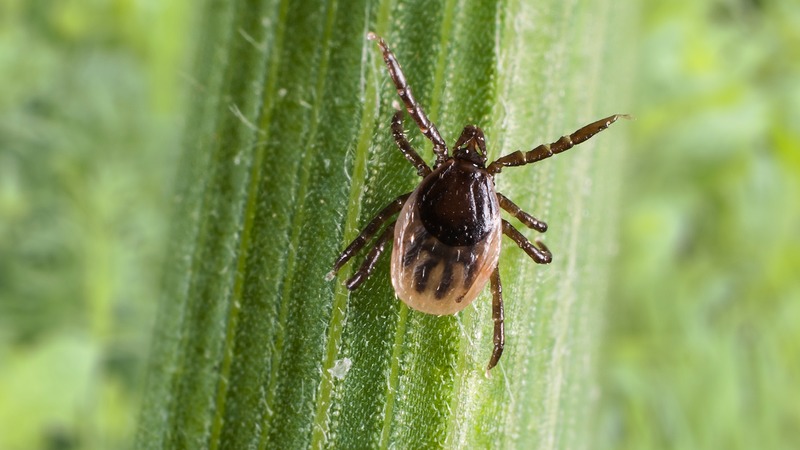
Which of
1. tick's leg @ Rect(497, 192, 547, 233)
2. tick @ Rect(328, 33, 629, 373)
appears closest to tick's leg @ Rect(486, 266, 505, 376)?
tick @ Rect(328, 33, 629, 373)

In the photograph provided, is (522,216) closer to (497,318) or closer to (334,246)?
(497,318)

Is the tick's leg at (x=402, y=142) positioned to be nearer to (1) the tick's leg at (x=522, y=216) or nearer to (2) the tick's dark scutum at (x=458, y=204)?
(2) the tick's dark scutum at (x=458, y=204)

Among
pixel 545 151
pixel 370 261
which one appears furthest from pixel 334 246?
pixel 545 151

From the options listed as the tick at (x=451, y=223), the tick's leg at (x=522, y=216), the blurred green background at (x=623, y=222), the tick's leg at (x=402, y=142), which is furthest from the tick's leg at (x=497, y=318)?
the blurred green background at (x=623, y=222)

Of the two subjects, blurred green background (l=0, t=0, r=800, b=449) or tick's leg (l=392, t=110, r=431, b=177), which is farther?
blurred green background (l=0, t=0, r=800, b=449)

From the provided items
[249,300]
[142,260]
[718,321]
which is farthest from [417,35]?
[718,321]

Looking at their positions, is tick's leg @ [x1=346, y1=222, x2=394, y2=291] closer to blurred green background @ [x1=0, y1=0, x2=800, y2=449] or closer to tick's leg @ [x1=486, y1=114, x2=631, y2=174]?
tick's leg @ [x1=486, y1=114, x2=631, y2=174]
